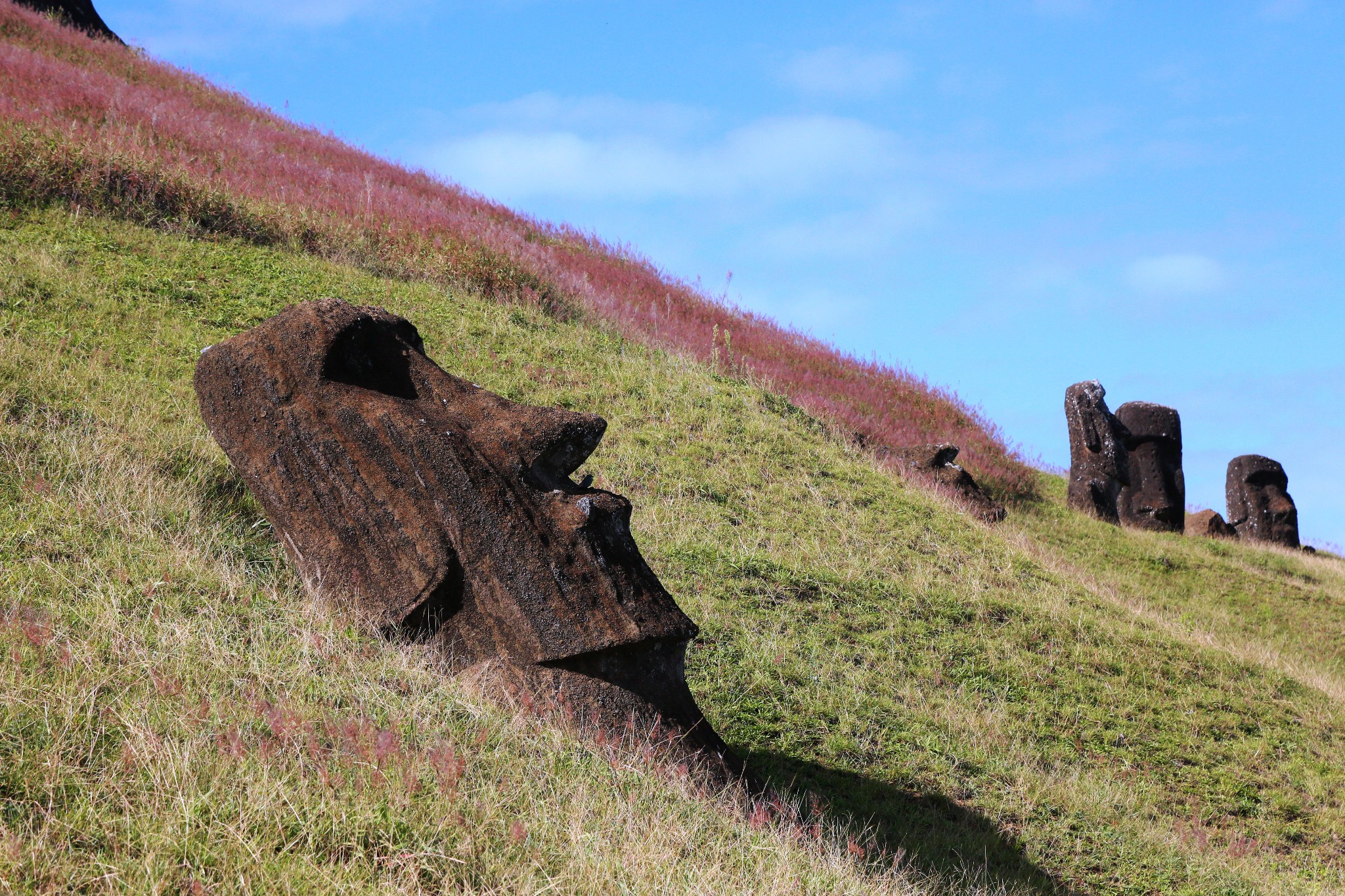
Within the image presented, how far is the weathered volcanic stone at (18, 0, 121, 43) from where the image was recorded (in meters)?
26.3

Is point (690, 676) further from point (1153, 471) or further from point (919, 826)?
point (1153, 471)

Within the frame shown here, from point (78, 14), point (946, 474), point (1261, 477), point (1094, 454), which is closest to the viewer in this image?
point (946, 474)

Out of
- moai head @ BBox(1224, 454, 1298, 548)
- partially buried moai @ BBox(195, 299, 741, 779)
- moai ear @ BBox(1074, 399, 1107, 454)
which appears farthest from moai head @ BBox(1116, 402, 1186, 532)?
partially buried moai @ BBox(195, 299, 741, 779)

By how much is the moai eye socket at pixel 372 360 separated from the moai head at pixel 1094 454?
52.2ft

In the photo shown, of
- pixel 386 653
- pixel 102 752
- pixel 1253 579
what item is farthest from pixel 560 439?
pixel 1253 579

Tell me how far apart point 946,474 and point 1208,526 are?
26.5 ft

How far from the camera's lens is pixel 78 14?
Answer: 27.6 m

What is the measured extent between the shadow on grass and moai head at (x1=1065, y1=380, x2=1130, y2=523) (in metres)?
13.7

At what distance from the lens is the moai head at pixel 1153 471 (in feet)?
64.0

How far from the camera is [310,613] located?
202 inches

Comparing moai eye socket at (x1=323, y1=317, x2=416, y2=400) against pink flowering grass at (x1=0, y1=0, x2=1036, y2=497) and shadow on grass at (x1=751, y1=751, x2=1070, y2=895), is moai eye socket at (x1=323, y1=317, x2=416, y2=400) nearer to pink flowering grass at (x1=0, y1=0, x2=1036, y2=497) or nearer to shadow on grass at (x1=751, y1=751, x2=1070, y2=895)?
shadow on grass at (x1=751, y1=751, x2=1070, y2=895)

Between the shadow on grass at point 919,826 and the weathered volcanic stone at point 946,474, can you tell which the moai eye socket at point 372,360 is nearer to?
the shadow on grass at point 919,826

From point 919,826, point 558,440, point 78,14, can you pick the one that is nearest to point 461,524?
point 558,440

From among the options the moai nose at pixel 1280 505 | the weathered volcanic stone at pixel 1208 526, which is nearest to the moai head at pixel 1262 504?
the moai nose at pixel 1280 505
